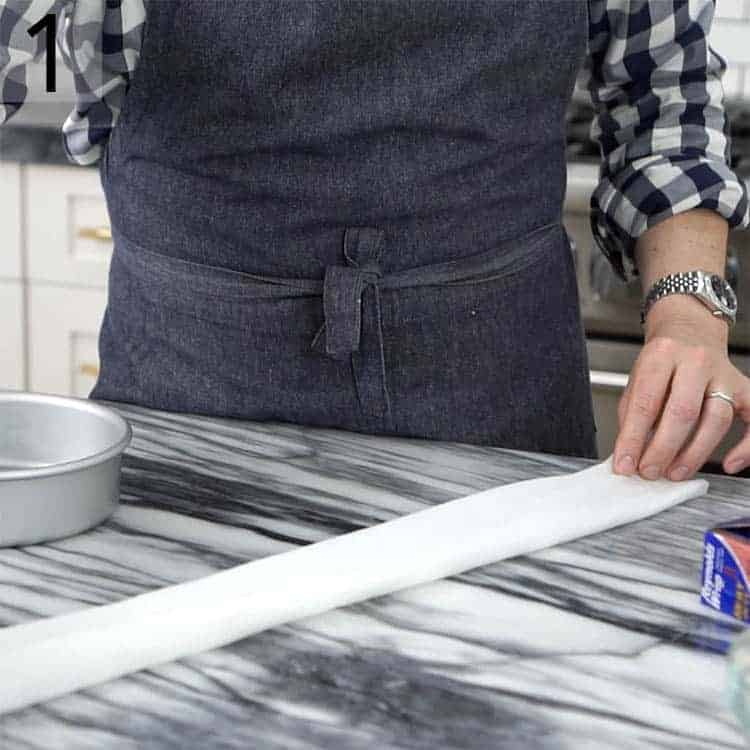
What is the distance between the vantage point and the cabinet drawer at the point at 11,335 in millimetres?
2232

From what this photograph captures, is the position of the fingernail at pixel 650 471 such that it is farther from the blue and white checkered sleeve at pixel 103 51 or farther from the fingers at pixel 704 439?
the blue and white checkered sleeve at pixel 103 51

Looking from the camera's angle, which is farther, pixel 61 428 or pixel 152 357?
pixel 152 357

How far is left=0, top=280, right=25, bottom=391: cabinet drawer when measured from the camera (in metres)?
2.23

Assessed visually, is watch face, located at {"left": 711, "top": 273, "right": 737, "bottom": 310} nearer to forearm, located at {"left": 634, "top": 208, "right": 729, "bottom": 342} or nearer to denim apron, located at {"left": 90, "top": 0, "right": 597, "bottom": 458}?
forearm, located at {"left": 634, "top": 208, "right": 729, "bottom": 342}

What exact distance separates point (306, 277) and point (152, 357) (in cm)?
15

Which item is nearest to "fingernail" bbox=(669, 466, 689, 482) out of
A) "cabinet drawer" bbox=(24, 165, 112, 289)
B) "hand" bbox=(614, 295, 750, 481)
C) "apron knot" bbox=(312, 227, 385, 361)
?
"hand" bbox=(614, 295, 750, 481)

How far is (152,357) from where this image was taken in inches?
45.9

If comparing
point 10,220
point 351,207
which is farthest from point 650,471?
point 10,220

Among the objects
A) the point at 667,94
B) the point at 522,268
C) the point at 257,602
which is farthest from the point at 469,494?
the point at 667,94

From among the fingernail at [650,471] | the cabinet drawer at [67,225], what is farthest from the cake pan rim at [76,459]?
the cabinet drawer at [67,225]

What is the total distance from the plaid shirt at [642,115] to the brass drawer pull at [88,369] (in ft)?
3.30

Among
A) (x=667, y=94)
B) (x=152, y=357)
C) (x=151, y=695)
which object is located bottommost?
(x=151, y=695)

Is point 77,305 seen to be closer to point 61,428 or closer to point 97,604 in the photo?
point 61,428

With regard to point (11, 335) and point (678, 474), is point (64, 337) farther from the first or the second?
point (678, 474)
